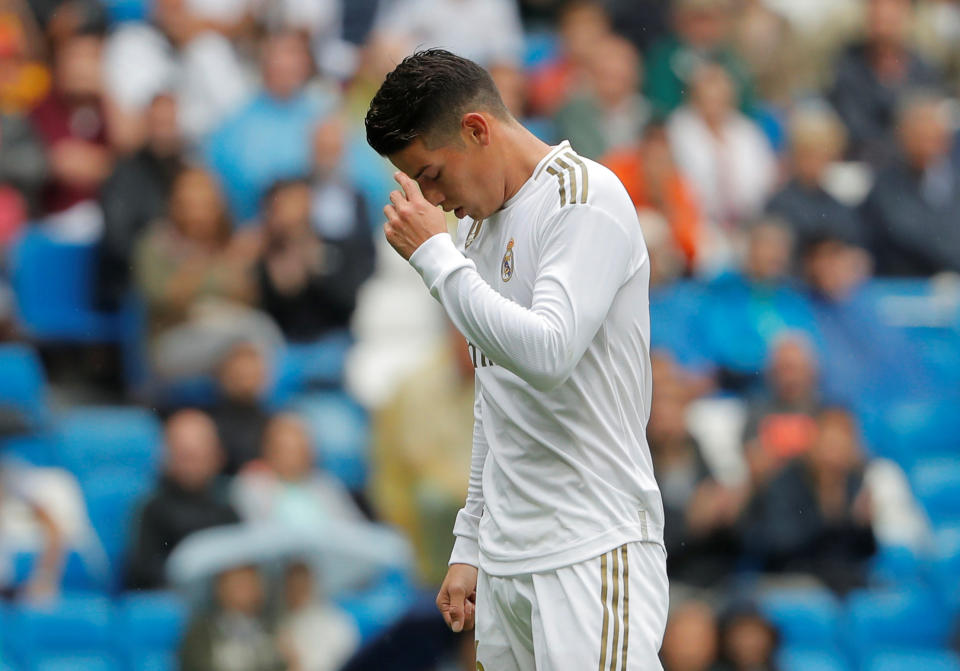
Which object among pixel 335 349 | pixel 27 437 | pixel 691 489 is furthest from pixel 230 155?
pixel 691 489

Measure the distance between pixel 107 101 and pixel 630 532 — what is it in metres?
6.84

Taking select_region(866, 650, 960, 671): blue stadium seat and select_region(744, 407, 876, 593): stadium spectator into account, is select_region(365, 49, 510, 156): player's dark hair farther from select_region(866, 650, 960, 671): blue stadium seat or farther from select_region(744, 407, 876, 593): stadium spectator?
select_region(866, 650, 960, 671): blue stadium seat

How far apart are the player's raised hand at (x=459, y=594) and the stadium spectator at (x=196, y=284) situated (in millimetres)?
4723

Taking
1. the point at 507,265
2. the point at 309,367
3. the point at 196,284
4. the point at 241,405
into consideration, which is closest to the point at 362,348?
the point at 309,367

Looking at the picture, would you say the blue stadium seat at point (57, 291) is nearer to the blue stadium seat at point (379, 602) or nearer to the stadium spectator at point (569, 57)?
the blue stadium seat at point (379, 602)

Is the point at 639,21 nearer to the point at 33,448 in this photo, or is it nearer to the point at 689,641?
the point at 33,448

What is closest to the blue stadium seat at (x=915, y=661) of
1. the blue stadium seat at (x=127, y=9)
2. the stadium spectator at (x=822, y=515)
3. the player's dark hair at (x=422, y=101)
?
the stadium spectator at (x=822, y=515)

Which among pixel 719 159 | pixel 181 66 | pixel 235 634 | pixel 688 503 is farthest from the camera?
pixel 719 159

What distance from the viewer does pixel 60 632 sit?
24.2ft

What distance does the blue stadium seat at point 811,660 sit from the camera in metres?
8.09

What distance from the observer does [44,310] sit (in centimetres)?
899

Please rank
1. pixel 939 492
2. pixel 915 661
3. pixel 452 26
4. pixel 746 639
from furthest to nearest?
pixel 452 26, pixel 939 492, pixel 915 661, pixel 746 639

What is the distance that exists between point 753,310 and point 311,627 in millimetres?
3756

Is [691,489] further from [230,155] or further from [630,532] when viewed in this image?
[630,532]
